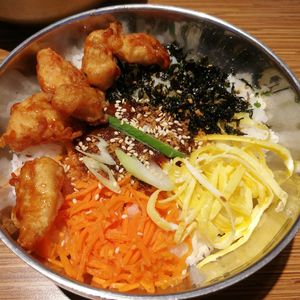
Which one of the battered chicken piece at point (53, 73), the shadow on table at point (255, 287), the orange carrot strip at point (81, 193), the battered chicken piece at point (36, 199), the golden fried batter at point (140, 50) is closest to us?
the battered chicken piece at point (36, 199)

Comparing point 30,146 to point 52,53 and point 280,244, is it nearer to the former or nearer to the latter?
point 52,53

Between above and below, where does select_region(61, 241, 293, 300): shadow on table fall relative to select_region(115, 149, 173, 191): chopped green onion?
below

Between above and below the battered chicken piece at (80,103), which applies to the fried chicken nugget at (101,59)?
above

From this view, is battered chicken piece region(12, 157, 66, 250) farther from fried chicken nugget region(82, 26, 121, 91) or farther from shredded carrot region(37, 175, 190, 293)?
fried chicken nugget region(82, 26, 121, 91)

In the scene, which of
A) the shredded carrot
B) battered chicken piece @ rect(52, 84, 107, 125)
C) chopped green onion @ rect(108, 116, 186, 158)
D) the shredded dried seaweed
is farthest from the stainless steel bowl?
chopped green onion @ rect(108, 116, 186, 158)

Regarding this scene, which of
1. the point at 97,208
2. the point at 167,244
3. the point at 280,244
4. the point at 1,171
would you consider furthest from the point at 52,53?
the point at 280,244

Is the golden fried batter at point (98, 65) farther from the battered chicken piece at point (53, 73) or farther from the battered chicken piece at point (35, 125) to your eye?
the battered chicken piece at point (35, 125)

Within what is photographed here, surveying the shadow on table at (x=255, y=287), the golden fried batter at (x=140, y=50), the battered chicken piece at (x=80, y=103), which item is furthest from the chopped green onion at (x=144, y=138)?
the shadow on table at (x=255, y=287)

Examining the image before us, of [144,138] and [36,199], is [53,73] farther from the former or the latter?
[36,199]
